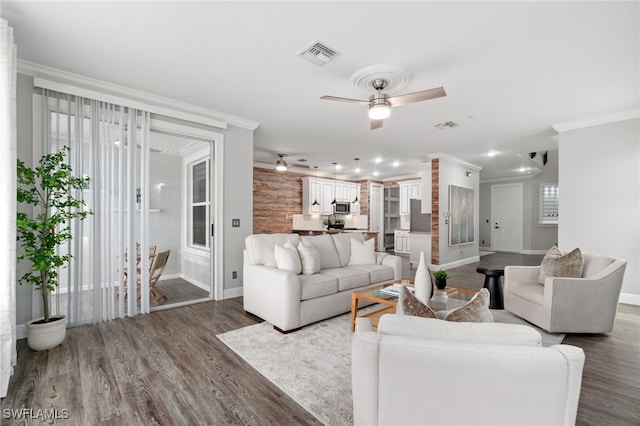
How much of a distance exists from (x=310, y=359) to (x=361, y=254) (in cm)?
214

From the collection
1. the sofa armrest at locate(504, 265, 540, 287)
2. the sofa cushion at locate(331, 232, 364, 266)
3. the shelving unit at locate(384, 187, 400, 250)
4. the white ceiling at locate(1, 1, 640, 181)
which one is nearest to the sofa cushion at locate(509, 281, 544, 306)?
the sofa armrest at locate(504, 265, 540, 287)

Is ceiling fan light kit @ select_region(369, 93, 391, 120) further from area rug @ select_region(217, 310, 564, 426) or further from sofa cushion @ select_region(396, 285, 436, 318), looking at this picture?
area rug @ select_region(217, 310, 564, 426)

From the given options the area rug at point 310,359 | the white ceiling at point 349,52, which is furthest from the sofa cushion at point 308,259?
the white ceiling at point 349,52

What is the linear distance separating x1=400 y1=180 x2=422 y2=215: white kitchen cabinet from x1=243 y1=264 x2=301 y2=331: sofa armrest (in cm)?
690

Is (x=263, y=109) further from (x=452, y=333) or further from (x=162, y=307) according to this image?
(x=452, y=333)

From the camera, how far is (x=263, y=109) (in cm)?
408

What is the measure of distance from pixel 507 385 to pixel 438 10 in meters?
2.32

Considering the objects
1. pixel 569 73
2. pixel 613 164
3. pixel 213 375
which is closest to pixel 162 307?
pixel 213 375

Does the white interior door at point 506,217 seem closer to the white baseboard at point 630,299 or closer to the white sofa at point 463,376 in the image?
the white baseboard at point 630,299

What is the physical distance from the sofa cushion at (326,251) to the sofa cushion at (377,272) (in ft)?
0.85

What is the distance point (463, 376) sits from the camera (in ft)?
3.26

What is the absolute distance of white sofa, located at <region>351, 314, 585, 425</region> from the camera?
96 centimetres

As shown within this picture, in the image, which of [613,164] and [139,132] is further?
[613,164]

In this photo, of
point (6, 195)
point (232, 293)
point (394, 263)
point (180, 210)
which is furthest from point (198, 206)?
point (394, 263)
